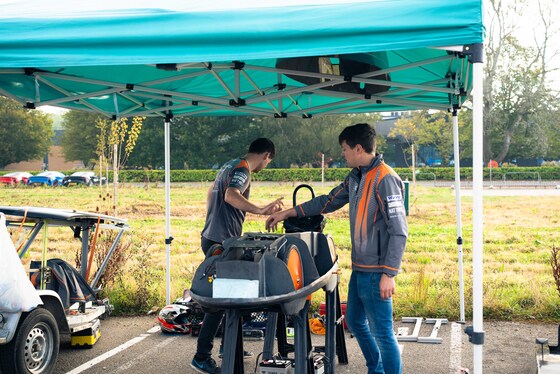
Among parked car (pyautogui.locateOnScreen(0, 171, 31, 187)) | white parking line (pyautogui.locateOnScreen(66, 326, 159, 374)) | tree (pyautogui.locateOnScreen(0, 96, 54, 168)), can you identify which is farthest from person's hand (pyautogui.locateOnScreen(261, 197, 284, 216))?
tree (pyautogui.locateOnScreen(0, 96, 54, 168))

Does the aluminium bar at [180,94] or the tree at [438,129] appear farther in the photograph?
the tree at [438,129]

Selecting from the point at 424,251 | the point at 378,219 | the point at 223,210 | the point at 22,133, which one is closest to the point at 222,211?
the point at 223,210

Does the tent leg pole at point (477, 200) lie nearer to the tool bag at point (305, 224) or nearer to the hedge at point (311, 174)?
the tool bag at point (305, 224)

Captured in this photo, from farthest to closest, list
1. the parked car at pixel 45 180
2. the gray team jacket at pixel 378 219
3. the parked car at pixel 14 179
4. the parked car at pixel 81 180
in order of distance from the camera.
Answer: the parked car at pixel 81 180, the parked car at pixel 45 180, the parked car at pixel 14 179, the gray team jacket at pixel 378 219

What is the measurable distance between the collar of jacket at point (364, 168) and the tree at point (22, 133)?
46.4 metres

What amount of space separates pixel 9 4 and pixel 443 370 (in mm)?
4571

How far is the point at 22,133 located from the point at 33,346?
4878 cm

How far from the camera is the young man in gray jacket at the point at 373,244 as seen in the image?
13.7 feet

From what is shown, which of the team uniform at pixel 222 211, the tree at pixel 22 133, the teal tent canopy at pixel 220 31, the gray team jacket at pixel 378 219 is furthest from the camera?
the tree at pixel 22 133

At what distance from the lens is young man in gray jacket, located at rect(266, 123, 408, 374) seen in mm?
4164

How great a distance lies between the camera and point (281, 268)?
363cm

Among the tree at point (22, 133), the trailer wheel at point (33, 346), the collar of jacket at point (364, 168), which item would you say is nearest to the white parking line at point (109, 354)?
the trailer wheel at point (33, 346)

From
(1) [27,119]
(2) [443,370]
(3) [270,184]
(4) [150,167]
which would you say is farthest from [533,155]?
(2) [443,370]

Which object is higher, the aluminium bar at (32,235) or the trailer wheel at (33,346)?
the aluminium bar at (32,235)
